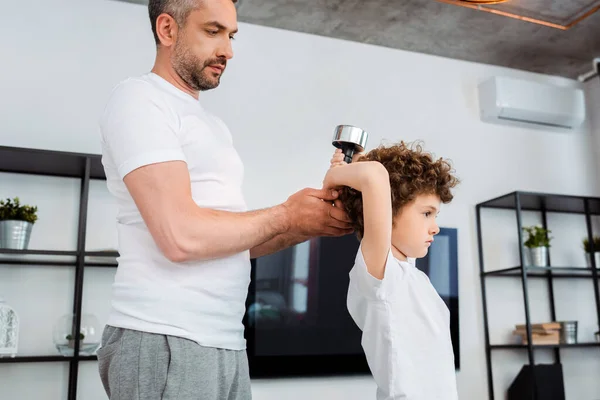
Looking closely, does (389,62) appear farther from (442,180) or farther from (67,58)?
(442,180)

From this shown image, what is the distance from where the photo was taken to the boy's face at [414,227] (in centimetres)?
147

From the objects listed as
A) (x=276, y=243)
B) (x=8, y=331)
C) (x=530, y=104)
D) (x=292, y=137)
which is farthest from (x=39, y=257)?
(x=530, y=104)

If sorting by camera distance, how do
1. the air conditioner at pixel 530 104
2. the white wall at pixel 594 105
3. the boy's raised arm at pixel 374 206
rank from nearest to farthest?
the boy's raised arm at pixel 374 206 → the air conditioner at pixel 530 104 → the white wall at pixel 594 105

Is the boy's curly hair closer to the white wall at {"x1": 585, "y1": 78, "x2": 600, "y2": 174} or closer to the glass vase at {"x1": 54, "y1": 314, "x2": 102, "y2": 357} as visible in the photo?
the glass vase at {"x1": 54, "y1": 314, "x2": 102, "y2": 357}

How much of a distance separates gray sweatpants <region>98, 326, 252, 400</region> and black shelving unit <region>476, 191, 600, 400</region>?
282 centimetres

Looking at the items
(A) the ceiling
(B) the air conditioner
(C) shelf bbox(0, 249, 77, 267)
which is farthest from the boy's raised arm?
(B) the air conditioner

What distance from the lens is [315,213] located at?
4.40 ft

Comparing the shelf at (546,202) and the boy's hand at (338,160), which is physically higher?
the shelf at (546,202)

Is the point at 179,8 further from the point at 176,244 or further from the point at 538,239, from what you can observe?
the point at 538,239

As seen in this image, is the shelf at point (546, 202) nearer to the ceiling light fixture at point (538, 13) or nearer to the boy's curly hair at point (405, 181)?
the ceiling light fixture at point (538, 13)

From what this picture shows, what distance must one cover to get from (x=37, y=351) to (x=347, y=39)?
8.29 ft

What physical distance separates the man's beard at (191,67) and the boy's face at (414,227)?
1.81 feet

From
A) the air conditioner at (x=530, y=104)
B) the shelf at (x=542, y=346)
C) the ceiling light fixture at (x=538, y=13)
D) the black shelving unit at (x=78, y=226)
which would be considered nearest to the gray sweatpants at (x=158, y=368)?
the black shelving unit at (x=78, y=226)

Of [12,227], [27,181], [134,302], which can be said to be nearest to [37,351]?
[12,227]
